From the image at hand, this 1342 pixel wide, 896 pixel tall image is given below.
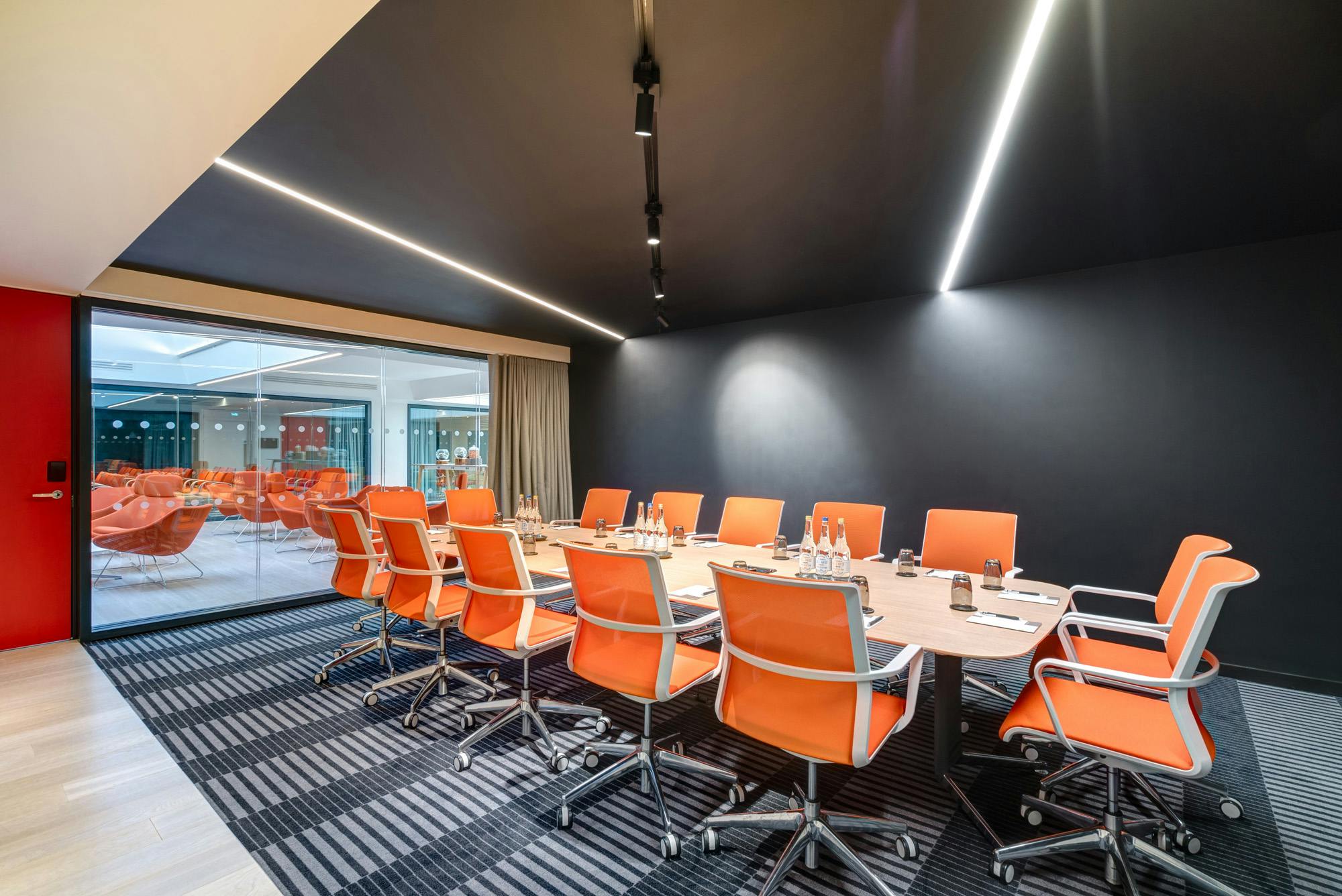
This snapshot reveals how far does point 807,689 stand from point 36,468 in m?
5.93

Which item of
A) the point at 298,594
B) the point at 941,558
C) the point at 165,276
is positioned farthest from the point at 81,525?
the point at 941,558

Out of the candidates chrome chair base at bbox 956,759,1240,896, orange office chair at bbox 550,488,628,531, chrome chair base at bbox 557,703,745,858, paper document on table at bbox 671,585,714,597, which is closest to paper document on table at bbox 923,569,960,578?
chrome chair base at bbox 956,759,1240,896

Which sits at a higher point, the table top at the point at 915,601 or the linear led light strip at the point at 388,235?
the linear led light strip at the point at 388,235

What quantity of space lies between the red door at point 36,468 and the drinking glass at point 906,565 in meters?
6.14

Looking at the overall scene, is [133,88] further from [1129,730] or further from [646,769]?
[1129,730]

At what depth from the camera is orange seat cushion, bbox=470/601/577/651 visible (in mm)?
2791

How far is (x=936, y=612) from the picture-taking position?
2.37m

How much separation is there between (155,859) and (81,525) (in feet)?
12.5

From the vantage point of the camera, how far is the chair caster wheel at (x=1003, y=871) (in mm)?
1976

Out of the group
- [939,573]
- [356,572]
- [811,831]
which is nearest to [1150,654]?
[939,573]

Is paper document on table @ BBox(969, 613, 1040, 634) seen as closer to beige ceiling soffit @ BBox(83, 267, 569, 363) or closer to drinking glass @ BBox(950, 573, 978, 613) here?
drinking glass @ BBox(950, 573, 978, 613)

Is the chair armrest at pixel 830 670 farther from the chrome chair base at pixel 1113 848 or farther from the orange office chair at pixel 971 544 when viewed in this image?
the orange office chair at pixel 971 544

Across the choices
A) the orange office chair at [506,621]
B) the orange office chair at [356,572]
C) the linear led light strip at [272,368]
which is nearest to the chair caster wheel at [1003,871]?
the orange office chair at [506,621]

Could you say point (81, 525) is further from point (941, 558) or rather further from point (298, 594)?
point (941, 558)
